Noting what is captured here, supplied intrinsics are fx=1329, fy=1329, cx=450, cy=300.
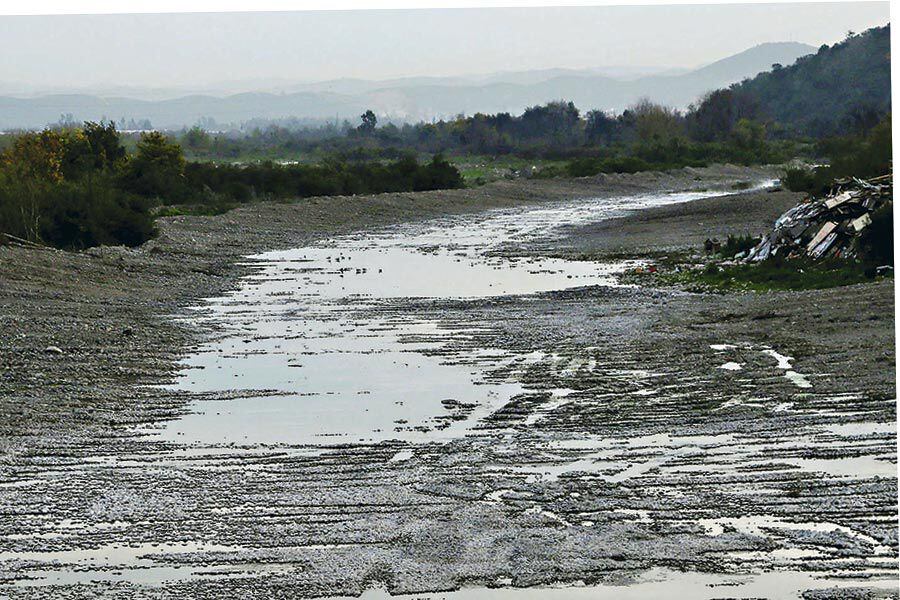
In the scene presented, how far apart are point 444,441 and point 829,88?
105 m

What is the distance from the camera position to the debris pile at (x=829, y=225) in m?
21.4

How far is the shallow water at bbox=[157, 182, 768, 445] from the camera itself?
11.7 metres

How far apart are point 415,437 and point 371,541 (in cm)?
310

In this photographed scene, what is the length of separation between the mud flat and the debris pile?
9.17 ft

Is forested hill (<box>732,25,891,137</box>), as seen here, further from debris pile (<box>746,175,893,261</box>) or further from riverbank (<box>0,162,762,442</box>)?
debris pile (<box>746,175,893,261</box>)

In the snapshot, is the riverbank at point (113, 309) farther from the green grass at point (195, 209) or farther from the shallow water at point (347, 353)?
the green grass at point (195, 209)

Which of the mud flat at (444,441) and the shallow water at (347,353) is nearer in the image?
the mud flat at (444,441)

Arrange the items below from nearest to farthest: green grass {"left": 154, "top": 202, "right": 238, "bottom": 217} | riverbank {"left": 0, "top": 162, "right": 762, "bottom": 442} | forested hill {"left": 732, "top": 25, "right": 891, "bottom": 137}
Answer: riverbank {"left": 0, "top": 162, "right": 762, "bottom": 442} → green grass {"left": 154, "top": 202, "right": 238, "bottom": 217} → forested hill {"left": 732, "top": 25, "right": 891, "bottom": 137}

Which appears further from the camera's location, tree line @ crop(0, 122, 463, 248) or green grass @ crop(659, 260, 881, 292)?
tree line @ crop(0, 122, 463, 248)

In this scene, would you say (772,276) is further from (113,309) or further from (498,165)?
(498,165)

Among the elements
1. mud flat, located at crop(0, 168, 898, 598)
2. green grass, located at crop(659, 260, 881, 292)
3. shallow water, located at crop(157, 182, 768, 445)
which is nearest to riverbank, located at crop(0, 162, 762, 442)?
mud flat, located at crop(0, 168, 898, 598)

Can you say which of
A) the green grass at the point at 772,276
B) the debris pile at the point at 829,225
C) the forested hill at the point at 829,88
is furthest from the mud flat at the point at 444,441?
the forested hill at the point at 829,88

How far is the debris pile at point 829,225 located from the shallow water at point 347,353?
9.86 feet

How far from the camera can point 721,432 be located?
10.8 meters
